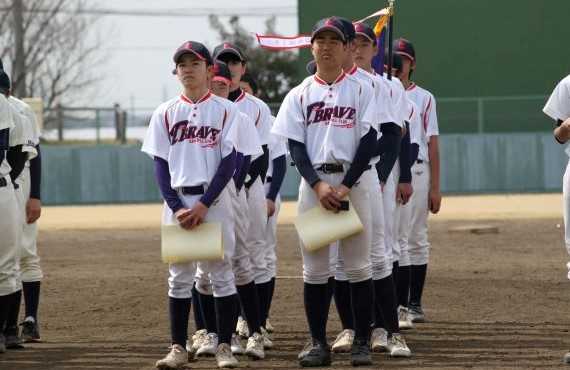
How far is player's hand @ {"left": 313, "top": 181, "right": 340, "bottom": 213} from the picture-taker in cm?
766

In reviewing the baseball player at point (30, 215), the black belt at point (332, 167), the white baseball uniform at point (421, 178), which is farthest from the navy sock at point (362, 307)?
the baseball player at point (30, 215)

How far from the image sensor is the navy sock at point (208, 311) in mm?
8398

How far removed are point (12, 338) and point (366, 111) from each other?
329 cm

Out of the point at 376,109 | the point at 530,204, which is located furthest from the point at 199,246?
the point at 530,204

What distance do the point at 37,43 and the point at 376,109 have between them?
35231 millimetres

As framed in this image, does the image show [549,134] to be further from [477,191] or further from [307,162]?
[307,162]

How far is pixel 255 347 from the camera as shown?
841 cm

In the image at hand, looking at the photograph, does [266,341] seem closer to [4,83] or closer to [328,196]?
[328,196]

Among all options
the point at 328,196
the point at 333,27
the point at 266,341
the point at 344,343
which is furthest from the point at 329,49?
the point at 266,341

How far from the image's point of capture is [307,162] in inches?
308

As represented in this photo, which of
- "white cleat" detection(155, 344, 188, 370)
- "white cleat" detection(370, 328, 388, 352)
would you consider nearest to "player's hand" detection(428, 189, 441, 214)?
"white cleat" detection(370, 328, 388, 352)

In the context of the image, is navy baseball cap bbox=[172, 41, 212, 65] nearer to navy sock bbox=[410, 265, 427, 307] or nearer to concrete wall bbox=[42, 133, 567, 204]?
navy sock bbox=[410, 265, 427, 307]

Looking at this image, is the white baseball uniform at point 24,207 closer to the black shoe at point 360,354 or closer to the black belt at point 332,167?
the black belt at point 332,167

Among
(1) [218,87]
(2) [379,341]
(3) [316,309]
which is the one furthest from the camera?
(1) [218,87]
